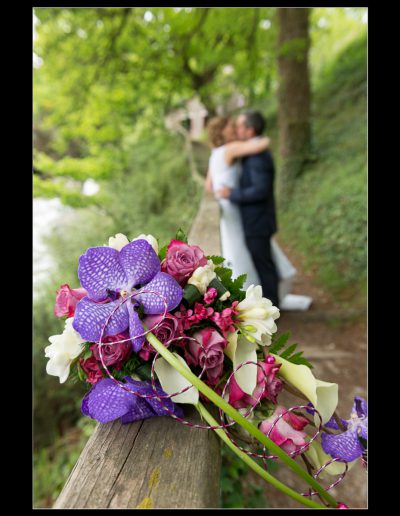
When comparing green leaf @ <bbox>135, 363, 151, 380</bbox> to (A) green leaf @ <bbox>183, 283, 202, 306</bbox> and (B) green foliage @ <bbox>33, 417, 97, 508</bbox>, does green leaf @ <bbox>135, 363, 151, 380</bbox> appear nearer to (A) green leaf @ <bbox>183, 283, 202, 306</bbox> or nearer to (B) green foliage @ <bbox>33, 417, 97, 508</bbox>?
(A) green leaf @ <bbox>183, 283, 202, 306</bbox>

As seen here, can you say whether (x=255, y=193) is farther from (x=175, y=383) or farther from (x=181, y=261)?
(x=175, y=383)

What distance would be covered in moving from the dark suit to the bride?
62 mm

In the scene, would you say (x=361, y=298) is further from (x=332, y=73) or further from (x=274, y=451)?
(x=332, y=73)

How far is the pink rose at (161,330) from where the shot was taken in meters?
0.92

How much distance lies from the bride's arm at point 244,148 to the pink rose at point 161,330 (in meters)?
2.71

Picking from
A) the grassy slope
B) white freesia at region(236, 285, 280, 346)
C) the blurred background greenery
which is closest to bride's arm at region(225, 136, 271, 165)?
the blurred background greenery

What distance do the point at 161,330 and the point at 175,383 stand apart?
118 millimetres

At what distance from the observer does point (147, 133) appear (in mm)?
10000

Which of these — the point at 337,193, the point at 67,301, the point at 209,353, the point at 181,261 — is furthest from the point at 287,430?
the point at 337,193

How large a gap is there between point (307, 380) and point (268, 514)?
33cm

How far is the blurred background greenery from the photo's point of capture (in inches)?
195

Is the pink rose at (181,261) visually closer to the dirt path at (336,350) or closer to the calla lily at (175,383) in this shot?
the calla lily at (175,383)

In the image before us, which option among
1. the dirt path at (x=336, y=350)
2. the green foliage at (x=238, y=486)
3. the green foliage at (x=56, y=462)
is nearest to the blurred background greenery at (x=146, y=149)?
the green foliage at (x=56, y=462)

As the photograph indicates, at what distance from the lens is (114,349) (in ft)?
2.98
